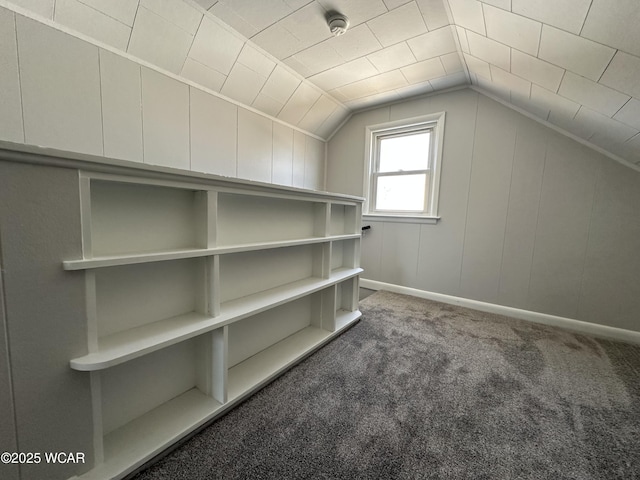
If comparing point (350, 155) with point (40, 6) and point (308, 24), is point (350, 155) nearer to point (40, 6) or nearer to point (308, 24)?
point (308, 24)

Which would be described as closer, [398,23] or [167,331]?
[167,331]

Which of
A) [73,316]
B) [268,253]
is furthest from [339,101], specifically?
[73,316]

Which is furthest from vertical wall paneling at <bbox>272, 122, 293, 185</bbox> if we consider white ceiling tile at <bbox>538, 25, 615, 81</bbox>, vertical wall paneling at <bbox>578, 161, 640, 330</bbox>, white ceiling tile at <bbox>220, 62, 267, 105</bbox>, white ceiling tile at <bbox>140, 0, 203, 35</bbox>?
vertical wall paneling at <bbox>578, 161, 640, 330</bbox>

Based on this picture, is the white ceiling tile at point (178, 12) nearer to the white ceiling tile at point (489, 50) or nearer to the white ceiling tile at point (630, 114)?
the white ceiling tile at point (489, 50)

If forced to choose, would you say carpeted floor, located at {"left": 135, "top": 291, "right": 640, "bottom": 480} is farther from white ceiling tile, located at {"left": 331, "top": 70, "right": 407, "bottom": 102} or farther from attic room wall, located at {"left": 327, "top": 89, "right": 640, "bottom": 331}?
white ceiling tile, located at {"left": 331, "top": 70, "right": 407, "bottom": 102}

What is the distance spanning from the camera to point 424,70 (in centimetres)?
251

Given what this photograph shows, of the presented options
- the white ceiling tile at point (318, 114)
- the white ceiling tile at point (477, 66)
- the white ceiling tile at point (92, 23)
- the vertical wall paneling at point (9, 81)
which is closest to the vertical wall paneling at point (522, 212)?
the white ceiling tile at point (477, 66)

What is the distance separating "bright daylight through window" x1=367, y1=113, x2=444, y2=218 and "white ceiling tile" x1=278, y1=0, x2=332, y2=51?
1.53 metres

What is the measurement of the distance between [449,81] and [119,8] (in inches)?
114

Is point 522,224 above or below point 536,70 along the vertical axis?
below

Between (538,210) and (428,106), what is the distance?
166cm

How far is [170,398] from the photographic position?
129 centimetres

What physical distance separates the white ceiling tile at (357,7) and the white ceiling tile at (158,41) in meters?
1.06

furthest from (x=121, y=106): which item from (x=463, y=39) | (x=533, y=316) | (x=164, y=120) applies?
(x=533, y=316)
